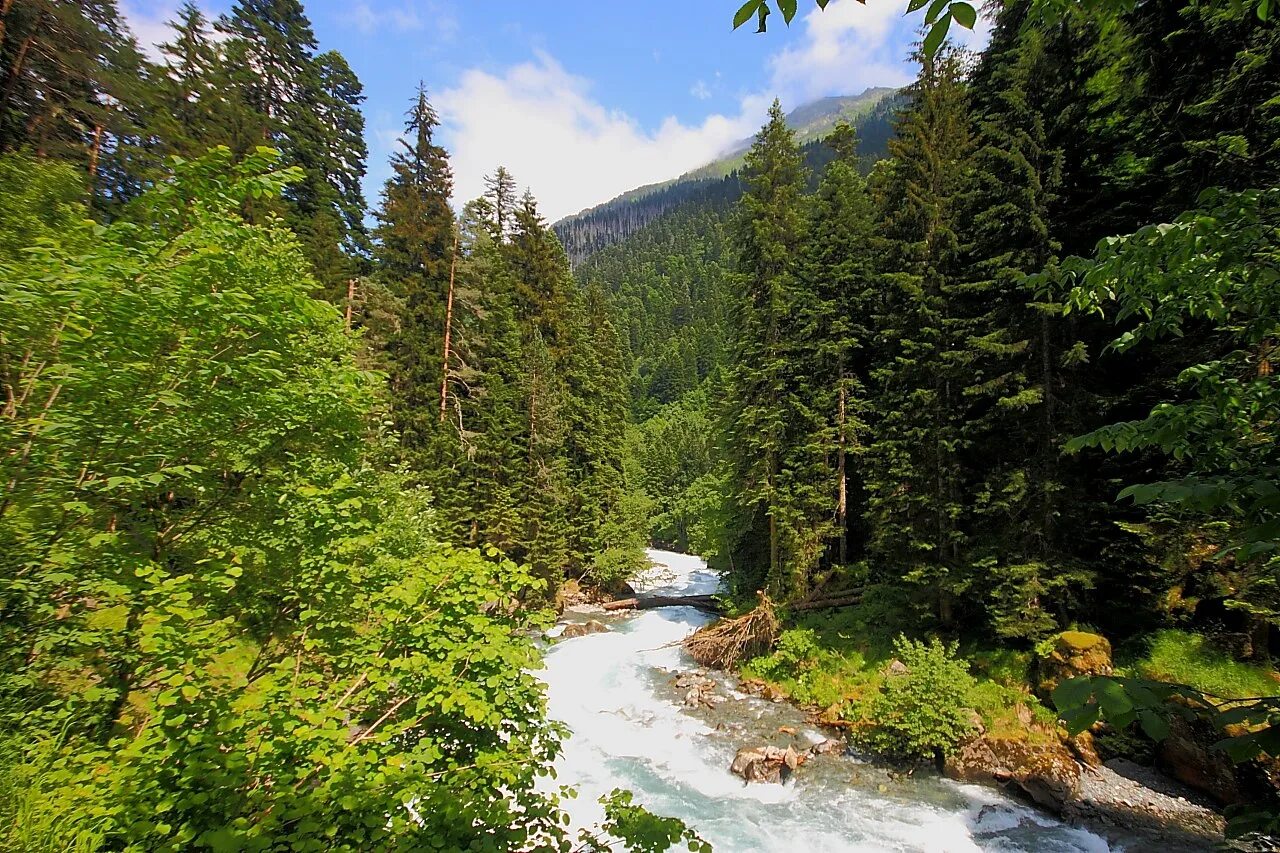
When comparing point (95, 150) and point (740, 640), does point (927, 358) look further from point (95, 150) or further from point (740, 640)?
point (95, 150)

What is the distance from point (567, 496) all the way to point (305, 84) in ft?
90.8

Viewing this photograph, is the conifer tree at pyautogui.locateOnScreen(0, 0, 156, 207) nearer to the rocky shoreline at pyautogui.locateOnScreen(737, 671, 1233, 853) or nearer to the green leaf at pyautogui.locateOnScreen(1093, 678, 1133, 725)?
the green leaf at pyautogui.locateOnScreen(1093, 678, 1133, 725)

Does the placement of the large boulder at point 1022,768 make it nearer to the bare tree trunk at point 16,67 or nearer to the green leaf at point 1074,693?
the green leaf at point 1074,693

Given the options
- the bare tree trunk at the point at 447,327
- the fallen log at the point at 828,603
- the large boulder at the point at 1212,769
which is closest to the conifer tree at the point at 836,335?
the fallen log at the point at 828,603

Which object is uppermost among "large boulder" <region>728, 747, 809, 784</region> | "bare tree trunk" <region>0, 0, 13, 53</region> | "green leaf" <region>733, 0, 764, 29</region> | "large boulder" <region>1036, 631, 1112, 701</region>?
"bare tree trunk" <region>0, 0, 13, 53</region>

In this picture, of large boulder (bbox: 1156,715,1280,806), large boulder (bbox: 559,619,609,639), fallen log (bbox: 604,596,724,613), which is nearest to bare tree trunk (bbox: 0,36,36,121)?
large boulder (bbox: 559,619,609,639)

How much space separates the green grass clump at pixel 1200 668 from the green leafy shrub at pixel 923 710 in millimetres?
3179

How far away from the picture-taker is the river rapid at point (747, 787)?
9.02 metres

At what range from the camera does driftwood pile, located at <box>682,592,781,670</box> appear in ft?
56.7

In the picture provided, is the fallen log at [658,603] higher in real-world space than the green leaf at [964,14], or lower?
lower

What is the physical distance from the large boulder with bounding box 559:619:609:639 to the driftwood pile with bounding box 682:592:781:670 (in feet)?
17.1

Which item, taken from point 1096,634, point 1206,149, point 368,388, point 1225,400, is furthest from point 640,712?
point 1206,149

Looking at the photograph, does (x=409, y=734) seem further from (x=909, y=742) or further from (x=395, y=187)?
(x=395, y=187)

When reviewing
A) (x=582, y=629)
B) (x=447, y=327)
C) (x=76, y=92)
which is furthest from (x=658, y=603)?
(x=76, y=92)
